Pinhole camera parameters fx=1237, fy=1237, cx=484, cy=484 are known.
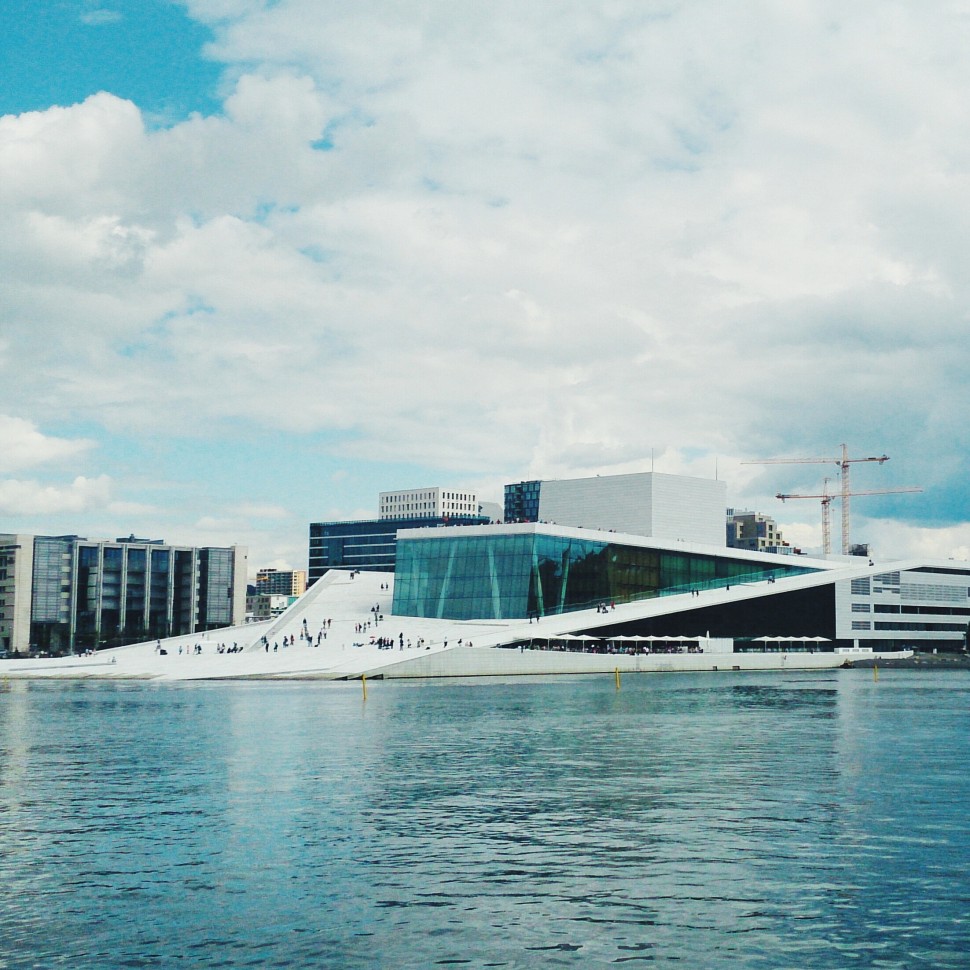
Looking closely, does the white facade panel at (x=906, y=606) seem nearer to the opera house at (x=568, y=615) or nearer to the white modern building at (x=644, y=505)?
the opera house at (x=568, y=615)

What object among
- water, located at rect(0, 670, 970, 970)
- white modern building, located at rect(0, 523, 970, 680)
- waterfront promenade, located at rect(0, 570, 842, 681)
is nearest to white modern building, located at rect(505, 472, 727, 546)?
white modern building, located at rect(0, 523, 970, 680)

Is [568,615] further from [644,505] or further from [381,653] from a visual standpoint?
[644,505]

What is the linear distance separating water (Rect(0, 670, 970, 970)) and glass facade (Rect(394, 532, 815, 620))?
64.5 metres

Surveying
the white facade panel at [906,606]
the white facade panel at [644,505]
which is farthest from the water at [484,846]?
the white facade panel at [644,505]

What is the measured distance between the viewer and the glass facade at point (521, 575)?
354 feet

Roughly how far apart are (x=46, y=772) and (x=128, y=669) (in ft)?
189

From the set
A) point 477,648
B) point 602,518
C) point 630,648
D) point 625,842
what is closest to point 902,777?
point 625,842

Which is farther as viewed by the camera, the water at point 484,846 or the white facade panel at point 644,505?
the white facade panel at point 644,505

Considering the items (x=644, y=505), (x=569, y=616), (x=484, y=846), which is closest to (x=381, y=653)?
(x=569, y=616)

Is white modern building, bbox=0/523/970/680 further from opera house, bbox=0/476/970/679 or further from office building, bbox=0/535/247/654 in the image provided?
office building, bbox=0/535/247/654

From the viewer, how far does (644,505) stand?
134875 mm

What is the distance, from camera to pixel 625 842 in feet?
70.3

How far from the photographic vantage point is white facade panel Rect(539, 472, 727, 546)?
135000mm

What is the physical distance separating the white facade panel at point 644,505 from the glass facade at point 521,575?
51.6 feet
